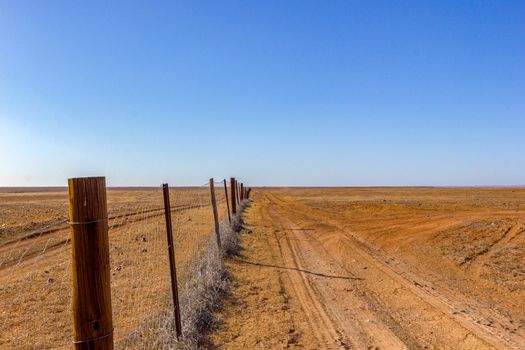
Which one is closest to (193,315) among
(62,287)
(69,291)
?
(69,291)

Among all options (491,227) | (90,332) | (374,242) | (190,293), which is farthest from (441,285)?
(491,227)

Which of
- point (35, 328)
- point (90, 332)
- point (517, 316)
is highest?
point (90, 332)

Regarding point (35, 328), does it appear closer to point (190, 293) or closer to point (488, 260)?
point (190, 293)

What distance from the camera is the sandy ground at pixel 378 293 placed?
6055mm

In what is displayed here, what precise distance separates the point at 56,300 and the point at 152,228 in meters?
9.66

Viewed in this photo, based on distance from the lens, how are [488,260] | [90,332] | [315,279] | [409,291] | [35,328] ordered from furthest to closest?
[488,260] < [315,279] < [409,291] < [35,328] < [90,332]

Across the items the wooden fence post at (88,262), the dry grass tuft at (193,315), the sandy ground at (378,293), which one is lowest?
the sandy ground at (378,293)

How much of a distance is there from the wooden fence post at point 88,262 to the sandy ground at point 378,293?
3185 mm

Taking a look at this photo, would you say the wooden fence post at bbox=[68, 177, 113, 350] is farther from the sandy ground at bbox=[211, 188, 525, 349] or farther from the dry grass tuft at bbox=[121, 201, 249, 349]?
the sandy ground at bbox=[211, 188, 525, 349]

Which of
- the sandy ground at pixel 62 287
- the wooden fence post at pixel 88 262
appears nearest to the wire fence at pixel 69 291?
the sandy ground at pixel 62 287

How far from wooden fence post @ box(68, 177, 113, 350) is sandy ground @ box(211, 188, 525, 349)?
319 centimetres

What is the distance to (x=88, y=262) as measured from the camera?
2.77 meters

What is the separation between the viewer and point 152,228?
56.4 ft

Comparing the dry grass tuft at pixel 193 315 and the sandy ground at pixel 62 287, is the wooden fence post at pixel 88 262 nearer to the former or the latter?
the sandy ground at pixel 62 287
